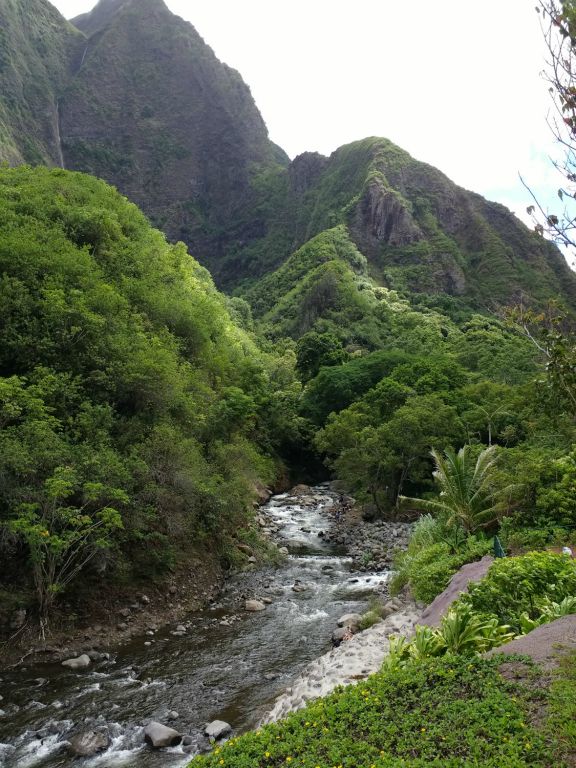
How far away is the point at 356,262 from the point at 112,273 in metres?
81.6

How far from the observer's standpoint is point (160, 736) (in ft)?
31.0

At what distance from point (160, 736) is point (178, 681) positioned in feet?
8.26

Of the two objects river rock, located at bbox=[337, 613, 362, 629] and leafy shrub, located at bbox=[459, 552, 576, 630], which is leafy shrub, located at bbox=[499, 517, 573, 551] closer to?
leafy shrub, located at bbox=[459, 552, 576, 630]

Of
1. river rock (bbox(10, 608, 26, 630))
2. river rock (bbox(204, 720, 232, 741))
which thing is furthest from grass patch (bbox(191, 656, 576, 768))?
river rock (bbox(10, 608, 26, 630))

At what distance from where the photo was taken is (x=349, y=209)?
11900 centimetres

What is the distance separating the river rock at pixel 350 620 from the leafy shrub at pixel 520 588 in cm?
524

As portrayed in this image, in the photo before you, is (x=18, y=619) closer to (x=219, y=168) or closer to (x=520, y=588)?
(x=520, y=588)

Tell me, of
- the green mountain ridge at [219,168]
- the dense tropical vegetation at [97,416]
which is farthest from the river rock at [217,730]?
the green mountain ridge at [219,168]

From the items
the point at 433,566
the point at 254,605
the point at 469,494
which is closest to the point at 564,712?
the point at 433,566

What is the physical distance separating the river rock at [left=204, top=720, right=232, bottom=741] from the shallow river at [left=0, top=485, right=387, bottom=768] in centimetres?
17

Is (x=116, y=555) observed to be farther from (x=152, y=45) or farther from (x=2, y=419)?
(x=152, y=45)

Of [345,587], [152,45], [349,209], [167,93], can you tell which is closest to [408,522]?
[345,587]

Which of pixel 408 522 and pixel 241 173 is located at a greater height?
pixel 241 173

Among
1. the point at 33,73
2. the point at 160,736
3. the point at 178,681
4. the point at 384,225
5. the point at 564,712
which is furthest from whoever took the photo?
the point at 33,73
